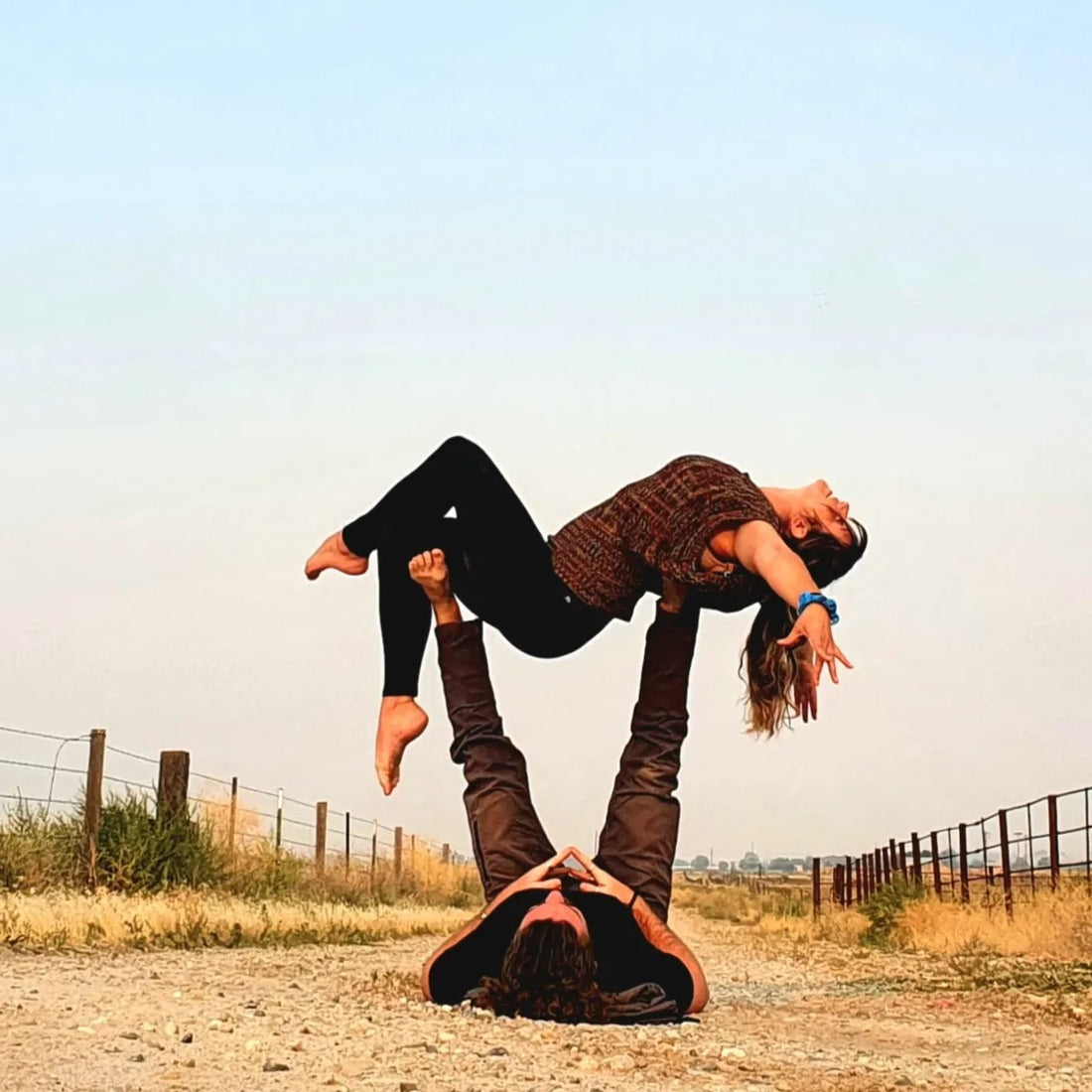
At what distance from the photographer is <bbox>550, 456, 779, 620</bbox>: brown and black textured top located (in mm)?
5141

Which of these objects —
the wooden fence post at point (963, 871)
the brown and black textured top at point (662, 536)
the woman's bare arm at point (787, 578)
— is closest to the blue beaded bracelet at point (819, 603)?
the woman's bare arm at point (787, 578)

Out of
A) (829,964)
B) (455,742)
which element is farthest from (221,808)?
(455,742)

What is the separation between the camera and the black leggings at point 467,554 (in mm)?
5648

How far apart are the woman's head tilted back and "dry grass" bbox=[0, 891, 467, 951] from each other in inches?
185

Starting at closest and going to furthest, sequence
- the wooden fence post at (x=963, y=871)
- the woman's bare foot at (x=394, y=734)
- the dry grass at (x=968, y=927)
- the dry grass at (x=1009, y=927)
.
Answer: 1. the woman's bare foot at (x=394, y=734)
2. the dry grass at (x=1009, y=927)
3. the dry grass at (x=968, y=927)
4. the wooden fence post at (x=963, y=871)

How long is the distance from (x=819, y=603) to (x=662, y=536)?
0.96m

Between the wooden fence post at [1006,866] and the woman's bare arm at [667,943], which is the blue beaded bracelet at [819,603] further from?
the wooden fence post at [1006,866]

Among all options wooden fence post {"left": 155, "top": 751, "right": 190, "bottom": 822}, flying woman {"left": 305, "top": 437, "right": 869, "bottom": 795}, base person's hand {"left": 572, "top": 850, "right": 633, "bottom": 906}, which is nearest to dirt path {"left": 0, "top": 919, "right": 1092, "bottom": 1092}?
base person's hand {"left": 572, "top": 850, "right": 633, "bottom": 906}

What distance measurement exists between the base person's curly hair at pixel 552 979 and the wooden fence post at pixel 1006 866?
1240cm

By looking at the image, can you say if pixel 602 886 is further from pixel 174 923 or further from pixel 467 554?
pixel 174 923

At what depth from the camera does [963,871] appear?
19.3 metres

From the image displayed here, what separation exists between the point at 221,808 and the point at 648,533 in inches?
560

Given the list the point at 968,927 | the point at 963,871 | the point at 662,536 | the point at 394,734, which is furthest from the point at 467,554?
the point at 963,871

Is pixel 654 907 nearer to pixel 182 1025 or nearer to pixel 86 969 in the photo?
pixel 182 1025
